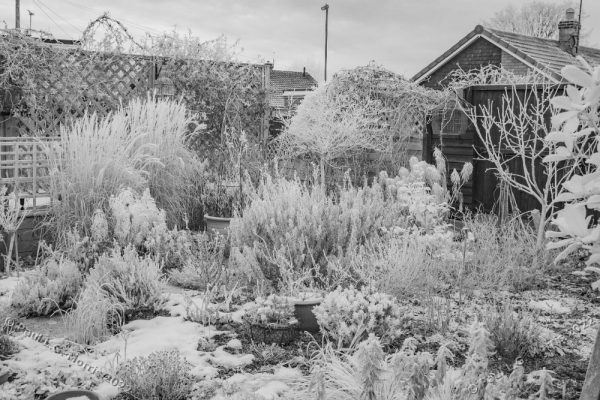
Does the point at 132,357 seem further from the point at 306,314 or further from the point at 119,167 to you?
the point at 119,167

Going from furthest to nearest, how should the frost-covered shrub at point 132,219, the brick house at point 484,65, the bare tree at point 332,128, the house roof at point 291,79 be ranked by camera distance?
the house roof at point 291,79 < the bare tree at point 332,128 < the brick house at point 484,65 < the frost-covered shrub at point 132,219

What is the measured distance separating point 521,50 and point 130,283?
42.1 ft

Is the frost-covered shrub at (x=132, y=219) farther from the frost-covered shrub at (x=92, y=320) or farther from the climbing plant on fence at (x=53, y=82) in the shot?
the climbing plant on fence at (x=53, y=82)

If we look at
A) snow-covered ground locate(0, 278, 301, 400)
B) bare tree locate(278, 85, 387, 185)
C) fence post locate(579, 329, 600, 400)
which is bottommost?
snow-covered ground locate(0, 278, 301, 400)

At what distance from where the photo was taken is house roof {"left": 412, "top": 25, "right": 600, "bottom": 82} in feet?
47.0

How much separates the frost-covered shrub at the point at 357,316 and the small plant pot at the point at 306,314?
0.17 metres

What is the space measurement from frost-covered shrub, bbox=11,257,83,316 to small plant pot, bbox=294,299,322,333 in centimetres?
152

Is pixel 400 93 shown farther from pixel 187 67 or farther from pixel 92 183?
pixel 92 183

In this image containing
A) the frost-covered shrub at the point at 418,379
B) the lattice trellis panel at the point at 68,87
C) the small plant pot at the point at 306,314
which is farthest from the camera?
the lattice trellis panel at the point at 68,87

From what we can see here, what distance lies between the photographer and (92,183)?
5.43 meters

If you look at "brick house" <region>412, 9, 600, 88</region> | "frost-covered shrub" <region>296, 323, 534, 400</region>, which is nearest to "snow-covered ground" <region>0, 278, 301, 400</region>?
"frost-covered shrub" <region>296, 323, 534, 400</region>

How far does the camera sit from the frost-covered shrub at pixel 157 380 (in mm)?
2811

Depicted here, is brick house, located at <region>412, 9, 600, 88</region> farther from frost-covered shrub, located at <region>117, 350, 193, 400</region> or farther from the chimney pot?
frost-covered shrub, located at <region>117, 350, 193, 400</region>

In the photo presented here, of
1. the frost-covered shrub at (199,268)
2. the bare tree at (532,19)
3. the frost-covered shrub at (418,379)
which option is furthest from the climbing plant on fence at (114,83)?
the bare tree at (532,19)
